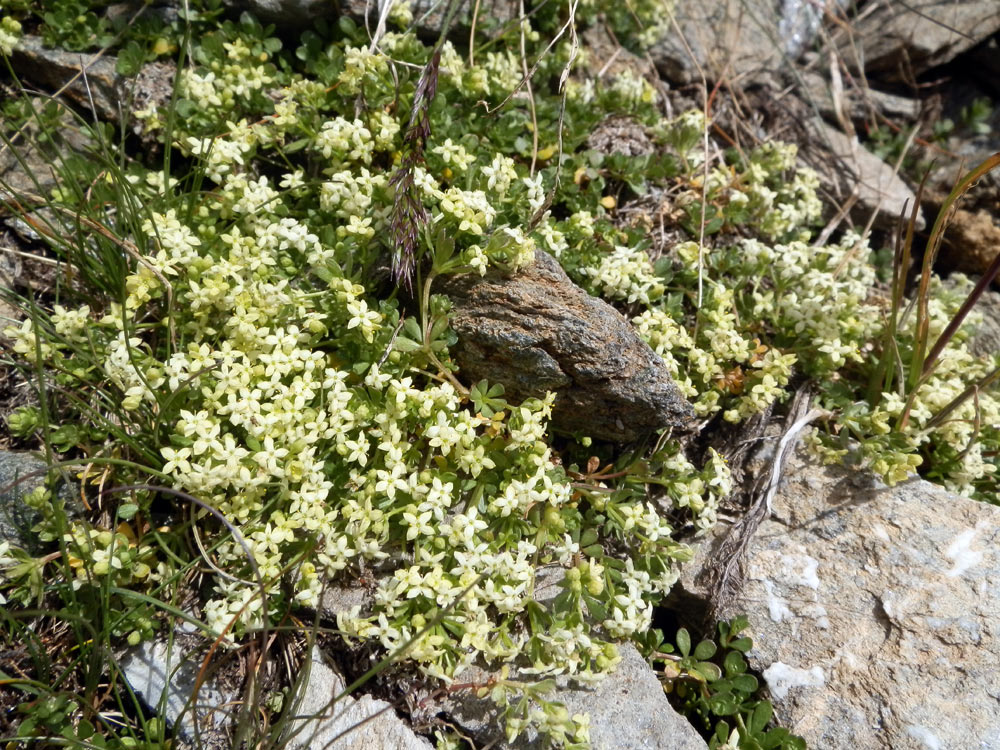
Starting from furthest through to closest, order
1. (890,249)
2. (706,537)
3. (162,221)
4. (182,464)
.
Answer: (890,249), (706,537), (162,221), (182,464)

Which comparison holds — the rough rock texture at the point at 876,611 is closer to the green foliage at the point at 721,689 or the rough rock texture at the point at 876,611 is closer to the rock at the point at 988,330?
the green foliage at the point at 721,689

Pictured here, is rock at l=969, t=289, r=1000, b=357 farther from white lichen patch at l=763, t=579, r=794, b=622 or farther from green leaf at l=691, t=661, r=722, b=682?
green leaf at l=691, t=661, r=722, b=682

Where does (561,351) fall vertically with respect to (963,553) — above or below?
above

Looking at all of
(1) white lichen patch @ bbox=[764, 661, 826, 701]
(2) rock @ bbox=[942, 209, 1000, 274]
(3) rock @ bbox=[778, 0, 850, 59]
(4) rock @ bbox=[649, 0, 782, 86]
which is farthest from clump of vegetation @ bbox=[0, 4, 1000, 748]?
(3) rock @ bbox=[778, 0, 850, 59]

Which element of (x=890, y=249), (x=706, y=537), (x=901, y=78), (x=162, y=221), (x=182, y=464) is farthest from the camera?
(x=901, y=78)

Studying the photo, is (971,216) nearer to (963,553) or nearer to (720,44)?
(720,44)

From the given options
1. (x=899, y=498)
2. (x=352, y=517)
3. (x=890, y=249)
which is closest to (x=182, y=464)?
(x=352, y=517)

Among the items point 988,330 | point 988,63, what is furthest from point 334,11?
point 988,63

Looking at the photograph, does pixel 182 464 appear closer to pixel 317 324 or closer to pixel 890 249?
pixel 317 324
